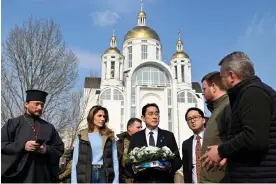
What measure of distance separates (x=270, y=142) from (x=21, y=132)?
3223 mm

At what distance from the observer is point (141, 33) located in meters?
45.9

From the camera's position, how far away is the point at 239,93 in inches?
104

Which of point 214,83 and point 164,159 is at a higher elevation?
point 214,83

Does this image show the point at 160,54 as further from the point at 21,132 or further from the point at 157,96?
the point at 21,132

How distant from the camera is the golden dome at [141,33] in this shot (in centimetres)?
4578

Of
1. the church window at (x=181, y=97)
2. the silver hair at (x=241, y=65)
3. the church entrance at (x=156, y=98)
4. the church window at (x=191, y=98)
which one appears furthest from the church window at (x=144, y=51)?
the silver hair at (x=241, y=65)

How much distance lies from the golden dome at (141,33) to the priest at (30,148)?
4218 centimetres

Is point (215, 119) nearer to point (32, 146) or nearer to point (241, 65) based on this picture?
point (241, 65)

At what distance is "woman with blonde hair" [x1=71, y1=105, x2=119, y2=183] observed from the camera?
404 cm

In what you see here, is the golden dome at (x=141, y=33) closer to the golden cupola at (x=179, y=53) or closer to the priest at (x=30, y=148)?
the golden cupola at (x=179, y=53)

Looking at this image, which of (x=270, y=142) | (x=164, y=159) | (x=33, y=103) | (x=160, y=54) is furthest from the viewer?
(x=160, y=54)

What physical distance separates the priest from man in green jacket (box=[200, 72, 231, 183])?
6.89 ft

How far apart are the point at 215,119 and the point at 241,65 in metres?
0.88

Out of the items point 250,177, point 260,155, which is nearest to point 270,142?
point 260,155
